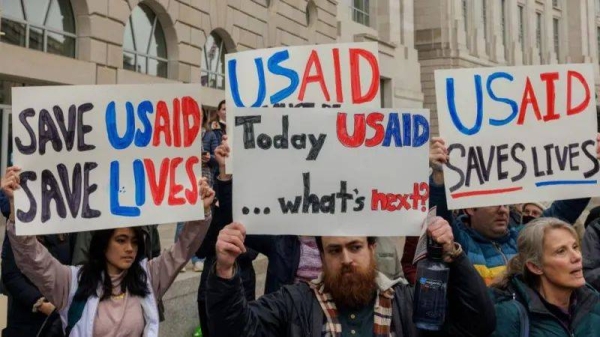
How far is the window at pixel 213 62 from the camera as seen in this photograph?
1545 cm

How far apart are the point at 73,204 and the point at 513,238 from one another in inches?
88.8

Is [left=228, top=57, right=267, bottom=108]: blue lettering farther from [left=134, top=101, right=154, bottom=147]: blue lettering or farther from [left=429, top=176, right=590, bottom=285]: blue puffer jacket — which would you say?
[left=429, top=176, right=590, bottom=285]: blue puffer jacket

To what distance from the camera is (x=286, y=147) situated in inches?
101

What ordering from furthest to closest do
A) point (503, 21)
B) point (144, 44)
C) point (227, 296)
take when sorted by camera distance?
point (503, 21) → point (144, 44) → point (227, 296)

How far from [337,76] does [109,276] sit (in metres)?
1.58

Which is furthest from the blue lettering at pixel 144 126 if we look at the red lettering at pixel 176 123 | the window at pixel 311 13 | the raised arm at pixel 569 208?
the window at pixel 311 13

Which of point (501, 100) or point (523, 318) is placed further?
point (501, 100)

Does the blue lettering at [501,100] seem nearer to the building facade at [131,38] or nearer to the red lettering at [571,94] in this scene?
the red lettering at [571,94]

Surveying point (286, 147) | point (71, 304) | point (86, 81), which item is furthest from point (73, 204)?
point (86, 81)

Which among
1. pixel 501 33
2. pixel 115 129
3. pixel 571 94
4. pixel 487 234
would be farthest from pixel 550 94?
pixel 501 33

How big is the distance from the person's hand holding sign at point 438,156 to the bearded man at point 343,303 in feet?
2.11

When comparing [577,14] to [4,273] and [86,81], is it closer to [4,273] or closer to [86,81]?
[86,81]

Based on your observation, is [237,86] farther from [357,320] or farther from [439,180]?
[357,320]

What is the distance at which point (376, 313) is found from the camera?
7.57ft
